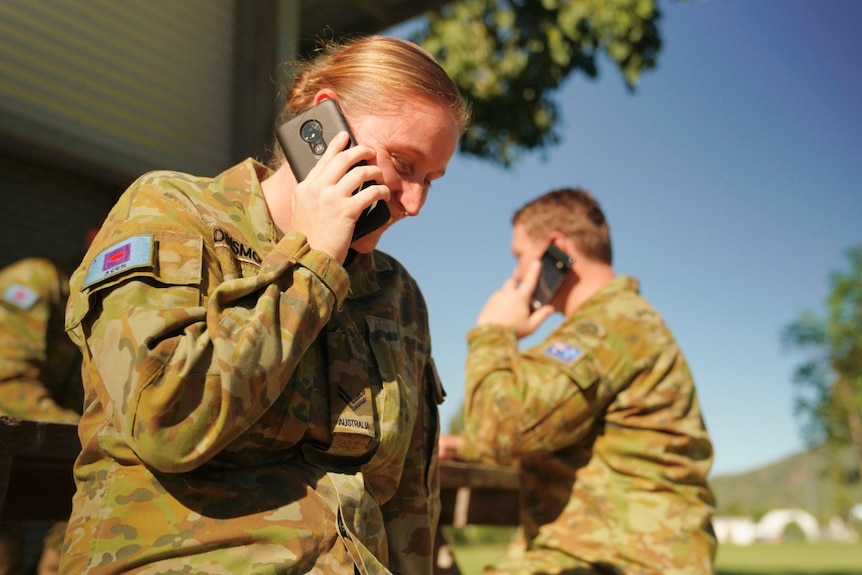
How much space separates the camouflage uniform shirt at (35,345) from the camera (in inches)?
146

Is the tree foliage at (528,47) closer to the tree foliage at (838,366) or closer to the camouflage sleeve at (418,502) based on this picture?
the camouflage sleeve at (418,502)

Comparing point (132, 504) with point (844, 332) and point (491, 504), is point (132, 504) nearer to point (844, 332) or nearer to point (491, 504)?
point (491, 504)

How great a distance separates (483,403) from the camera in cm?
302

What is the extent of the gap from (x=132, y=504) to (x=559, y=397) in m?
1.76

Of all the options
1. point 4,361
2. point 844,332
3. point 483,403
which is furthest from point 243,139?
point 844,332

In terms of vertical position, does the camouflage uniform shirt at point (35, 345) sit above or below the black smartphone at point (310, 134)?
below

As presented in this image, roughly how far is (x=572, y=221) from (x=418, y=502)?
5.93 feet

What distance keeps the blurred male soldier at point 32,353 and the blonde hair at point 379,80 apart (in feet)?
7.57

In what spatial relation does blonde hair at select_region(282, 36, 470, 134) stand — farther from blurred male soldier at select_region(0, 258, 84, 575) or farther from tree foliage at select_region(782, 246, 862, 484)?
tree foliage at select_region(782, 246, 862, 484)

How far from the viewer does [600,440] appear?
312 cm

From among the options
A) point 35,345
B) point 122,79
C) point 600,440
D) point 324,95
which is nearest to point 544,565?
point 600,440

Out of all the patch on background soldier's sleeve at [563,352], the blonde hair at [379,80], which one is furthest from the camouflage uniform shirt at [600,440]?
the blonde hair at [379,80]

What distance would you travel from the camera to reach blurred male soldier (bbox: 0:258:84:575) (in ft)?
12.2

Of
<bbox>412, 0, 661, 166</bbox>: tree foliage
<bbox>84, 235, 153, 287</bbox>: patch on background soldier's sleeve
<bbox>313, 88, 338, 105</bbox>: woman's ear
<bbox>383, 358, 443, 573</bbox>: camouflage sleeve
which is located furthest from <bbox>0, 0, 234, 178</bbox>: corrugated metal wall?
<bbox>412, 0, 661, 166</bbox>: tree foliage
